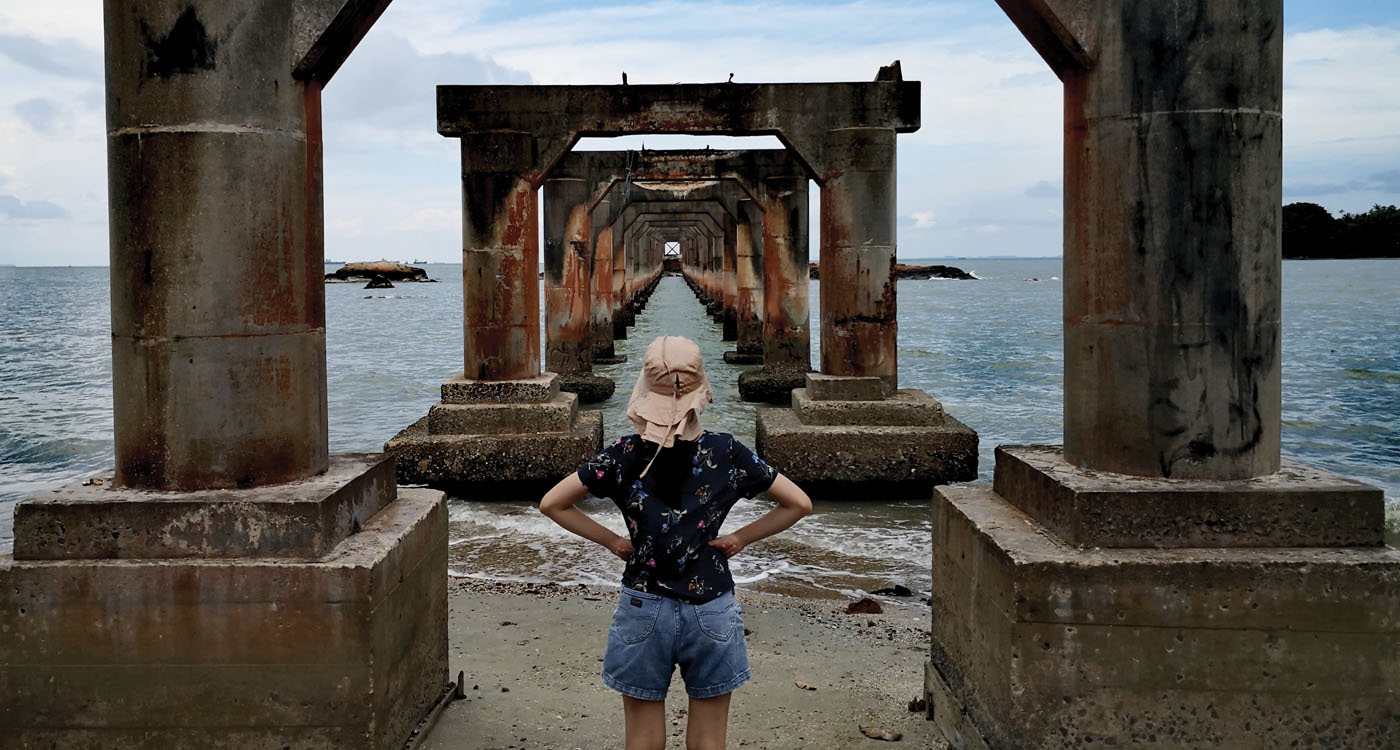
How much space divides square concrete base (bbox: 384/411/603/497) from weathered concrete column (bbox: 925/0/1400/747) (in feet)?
22.4

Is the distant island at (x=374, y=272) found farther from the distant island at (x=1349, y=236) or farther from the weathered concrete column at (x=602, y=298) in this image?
the weathered concrete column at (x=602, y=298)

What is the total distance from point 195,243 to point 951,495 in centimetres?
287

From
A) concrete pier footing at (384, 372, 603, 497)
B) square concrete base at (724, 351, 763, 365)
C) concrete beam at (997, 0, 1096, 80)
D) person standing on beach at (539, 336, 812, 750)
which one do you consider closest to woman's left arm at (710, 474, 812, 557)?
person standing on beach at (539, 336, 812, 750)

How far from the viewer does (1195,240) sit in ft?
13.1

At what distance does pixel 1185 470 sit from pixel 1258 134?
3.79 ft

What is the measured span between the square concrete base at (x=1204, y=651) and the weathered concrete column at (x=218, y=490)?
6.84 ft

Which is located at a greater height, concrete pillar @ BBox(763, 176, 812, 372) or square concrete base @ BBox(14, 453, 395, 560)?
concrete pillar @ BBox(763, 176, 812, 372)

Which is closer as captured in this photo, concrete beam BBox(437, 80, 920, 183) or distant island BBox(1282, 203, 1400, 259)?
concrete beam BBox(437, 80, 920, 183)

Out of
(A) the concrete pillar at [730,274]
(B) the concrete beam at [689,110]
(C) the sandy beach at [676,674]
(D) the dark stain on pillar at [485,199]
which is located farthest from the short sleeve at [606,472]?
(A) the concrete pillar at [730,274]

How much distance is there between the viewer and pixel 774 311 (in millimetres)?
18234

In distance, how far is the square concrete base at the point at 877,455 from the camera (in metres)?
10.7

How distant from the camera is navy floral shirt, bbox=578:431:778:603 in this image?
3.30 meters

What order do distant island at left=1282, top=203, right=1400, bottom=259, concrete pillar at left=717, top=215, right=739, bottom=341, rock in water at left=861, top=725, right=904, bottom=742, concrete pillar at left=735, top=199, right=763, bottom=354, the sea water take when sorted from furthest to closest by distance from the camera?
distant island at left=1282, top=203, right=1400, bottom=259, concrete pillar at left=717, top=215, right=739, bottom=341, concrete pillar at left=735, top=199, right=763, bottom=354, the sea water, rock in water at left=861, top=725, right=904, bottom=742

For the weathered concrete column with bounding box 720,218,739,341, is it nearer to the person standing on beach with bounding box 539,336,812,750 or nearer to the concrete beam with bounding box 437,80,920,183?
the concrete beam with bounding box 437,80,920,183
